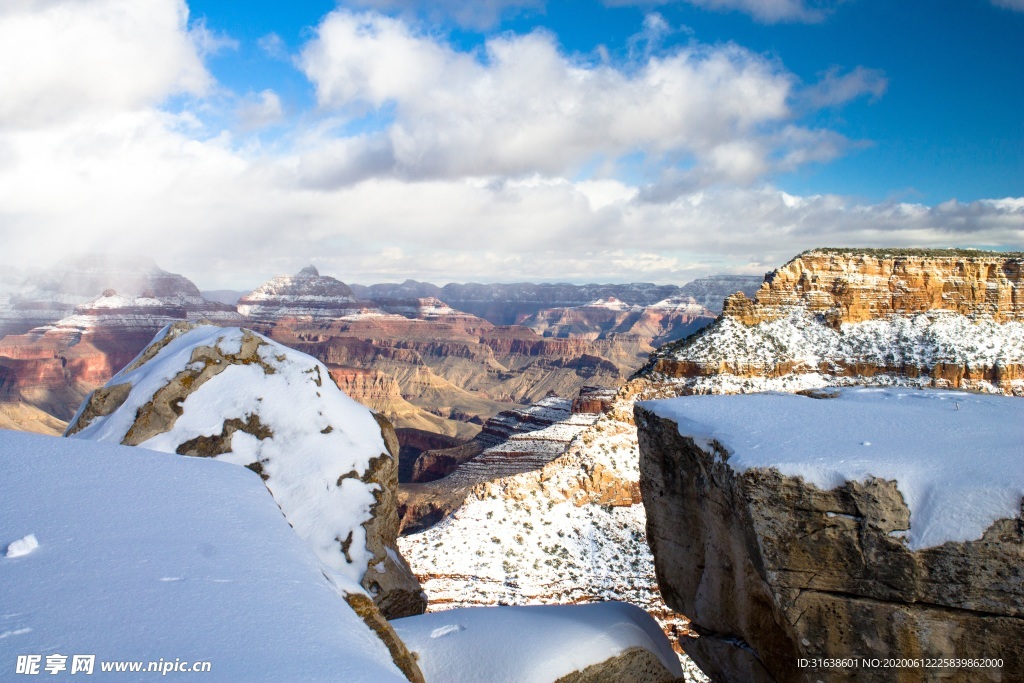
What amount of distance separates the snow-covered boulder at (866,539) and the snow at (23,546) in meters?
6.98

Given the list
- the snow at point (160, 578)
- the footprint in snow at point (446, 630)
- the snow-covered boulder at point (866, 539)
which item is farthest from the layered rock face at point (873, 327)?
the snow at point (160, 578)

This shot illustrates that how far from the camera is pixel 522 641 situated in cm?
898

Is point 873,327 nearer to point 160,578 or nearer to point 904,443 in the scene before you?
point 904,443

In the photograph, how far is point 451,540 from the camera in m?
30.8

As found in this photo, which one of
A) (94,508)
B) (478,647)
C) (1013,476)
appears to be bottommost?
(478,647)

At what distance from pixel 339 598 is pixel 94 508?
2.06 metres

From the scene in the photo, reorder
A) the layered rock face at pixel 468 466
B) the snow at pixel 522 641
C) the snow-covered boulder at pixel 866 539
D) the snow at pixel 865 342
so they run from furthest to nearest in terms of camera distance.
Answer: the layered rock face at pixel 468 466 → the snow at pixel 865 342 → the snow at pixel 522 641 → the snow-covered boulder at pixel 866 539

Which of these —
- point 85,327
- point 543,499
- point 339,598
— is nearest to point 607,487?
point 543,499

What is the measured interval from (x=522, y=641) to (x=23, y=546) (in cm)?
637

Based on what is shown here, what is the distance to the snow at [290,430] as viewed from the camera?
12.1 m

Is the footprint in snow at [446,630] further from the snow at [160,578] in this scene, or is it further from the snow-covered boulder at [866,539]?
the snow at [160,578]

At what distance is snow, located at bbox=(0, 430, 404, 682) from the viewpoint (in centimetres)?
383

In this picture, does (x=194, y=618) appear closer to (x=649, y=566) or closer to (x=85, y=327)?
(x=649, y=566)

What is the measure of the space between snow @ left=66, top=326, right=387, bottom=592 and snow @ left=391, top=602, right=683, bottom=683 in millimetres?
2688
